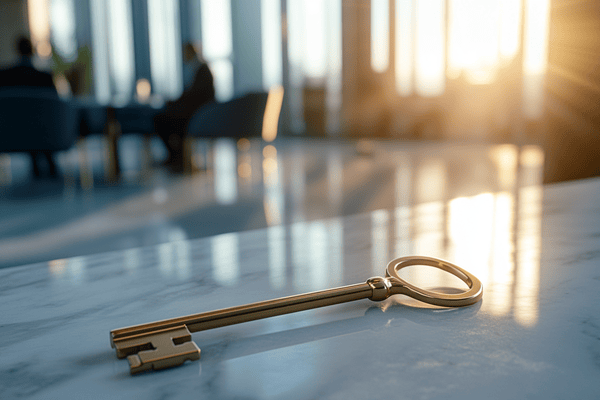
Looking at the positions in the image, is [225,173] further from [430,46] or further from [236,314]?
[430,46]

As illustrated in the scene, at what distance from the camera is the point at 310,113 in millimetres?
8516

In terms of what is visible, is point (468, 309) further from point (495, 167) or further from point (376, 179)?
point (495, 167)

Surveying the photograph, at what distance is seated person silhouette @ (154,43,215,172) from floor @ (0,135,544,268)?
36 centimetres

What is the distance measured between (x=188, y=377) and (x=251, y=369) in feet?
0.15

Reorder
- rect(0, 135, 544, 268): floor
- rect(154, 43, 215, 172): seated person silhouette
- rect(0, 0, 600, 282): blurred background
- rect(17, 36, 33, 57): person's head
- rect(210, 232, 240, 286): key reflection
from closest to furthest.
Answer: rect(210, 232, 240, 286): key reflection
rect(0, 135, 544, 268): floor
rect(0, 0, 600, 282): blurred background
rect(17, 36, 33, 57): person's head
rect(154, 43, 215, 172): seated person silhouette

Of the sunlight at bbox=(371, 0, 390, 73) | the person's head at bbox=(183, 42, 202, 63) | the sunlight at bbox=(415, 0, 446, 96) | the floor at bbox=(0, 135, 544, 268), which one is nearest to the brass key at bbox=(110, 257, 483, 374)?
the floor at bbox=(0, 135, 544, 268)

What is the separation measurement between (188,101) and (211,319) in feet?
14.4

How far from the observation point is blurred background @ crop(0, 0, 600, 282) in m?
2.24

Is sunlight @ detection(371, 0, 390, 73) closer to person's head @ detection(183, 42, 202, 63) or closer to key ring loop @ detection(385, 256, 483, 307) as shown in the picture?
person's head @ detection(183, 42, 202, 63)

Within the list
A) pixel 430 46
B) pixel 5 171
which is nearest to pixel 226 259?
pixel 5 171

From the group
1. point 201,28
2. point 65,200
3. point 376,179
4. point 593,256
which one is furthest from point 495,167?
point 201,28

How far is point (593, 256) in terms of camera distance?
0.66 meters

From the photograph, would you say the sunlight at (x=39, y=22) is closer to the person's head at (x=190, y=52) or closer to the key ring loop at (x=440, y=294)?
the person's head at (x=190, y=52)

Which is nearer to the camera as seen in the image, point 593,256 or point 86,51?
point 593,256
